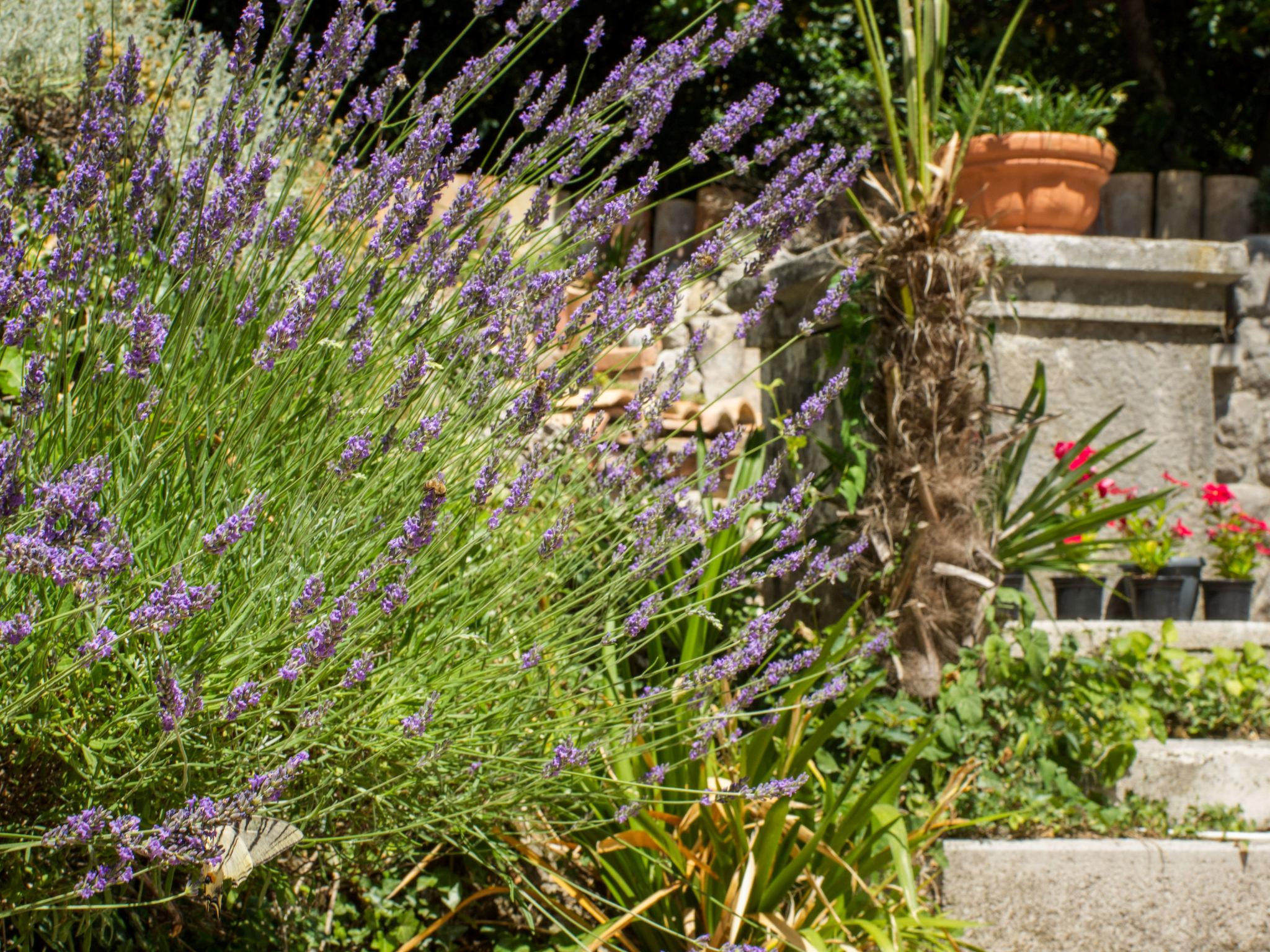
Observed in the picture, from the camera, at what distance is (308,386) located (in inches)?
68.1

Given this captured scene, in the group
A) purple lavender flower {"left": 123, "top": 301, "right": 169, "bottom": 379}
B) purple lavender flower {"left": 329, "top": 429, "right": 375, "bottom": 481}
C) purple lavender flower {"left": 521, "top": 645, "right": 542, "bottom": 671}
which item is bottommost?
purple lavender flower {"left": 521, "top": 645, "right": 542, "bottom": 671}

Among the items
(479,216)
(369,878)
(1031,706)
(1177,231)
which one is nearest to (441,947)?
(369,878)

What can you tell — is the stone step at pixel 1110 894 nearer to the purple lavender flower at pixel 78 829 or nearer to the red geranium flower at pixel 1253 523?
the purple lavender flower at pixel 78 829

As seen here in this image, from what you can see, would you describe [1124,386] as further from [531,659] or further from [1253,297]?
[531,659]

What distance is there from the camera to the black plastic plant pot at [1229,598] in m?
4.52

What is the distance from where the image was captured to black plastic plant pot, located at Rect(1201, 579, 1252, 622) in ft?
14.8

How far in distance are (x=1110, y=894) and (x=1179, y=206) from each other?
14.5ft

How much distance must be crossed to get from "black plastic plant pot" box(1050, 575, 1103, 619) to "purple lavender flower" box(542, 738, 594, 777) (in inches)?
123

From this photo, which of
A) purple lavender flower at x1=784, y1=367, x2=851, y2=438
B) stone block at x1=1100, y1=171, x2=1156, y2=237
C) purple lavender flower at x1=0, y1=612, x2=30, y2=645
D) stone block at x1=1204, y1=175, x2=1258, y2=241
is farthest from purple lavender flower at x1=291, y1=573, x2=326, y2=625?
stone block at x1=1204, y1=175, x2=1258, y2=241

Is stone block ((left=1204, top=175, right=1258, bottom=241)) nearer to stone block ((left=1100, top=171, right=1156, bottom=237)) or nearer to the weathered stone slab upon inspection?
stone block ((left=1100, top=171, right=1156, bottom=237))

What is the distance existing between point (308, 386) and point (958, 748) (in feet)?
5.78

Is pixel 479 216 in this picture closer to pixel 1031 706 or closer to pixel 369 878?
pixel 369 878

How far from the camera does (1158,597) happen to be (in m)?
4.20

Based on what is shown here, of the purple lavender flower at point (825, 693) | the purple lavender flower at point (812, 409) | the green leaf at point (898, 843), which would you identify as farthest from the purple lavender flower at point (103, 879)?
the green leaf at point (898, 843)
